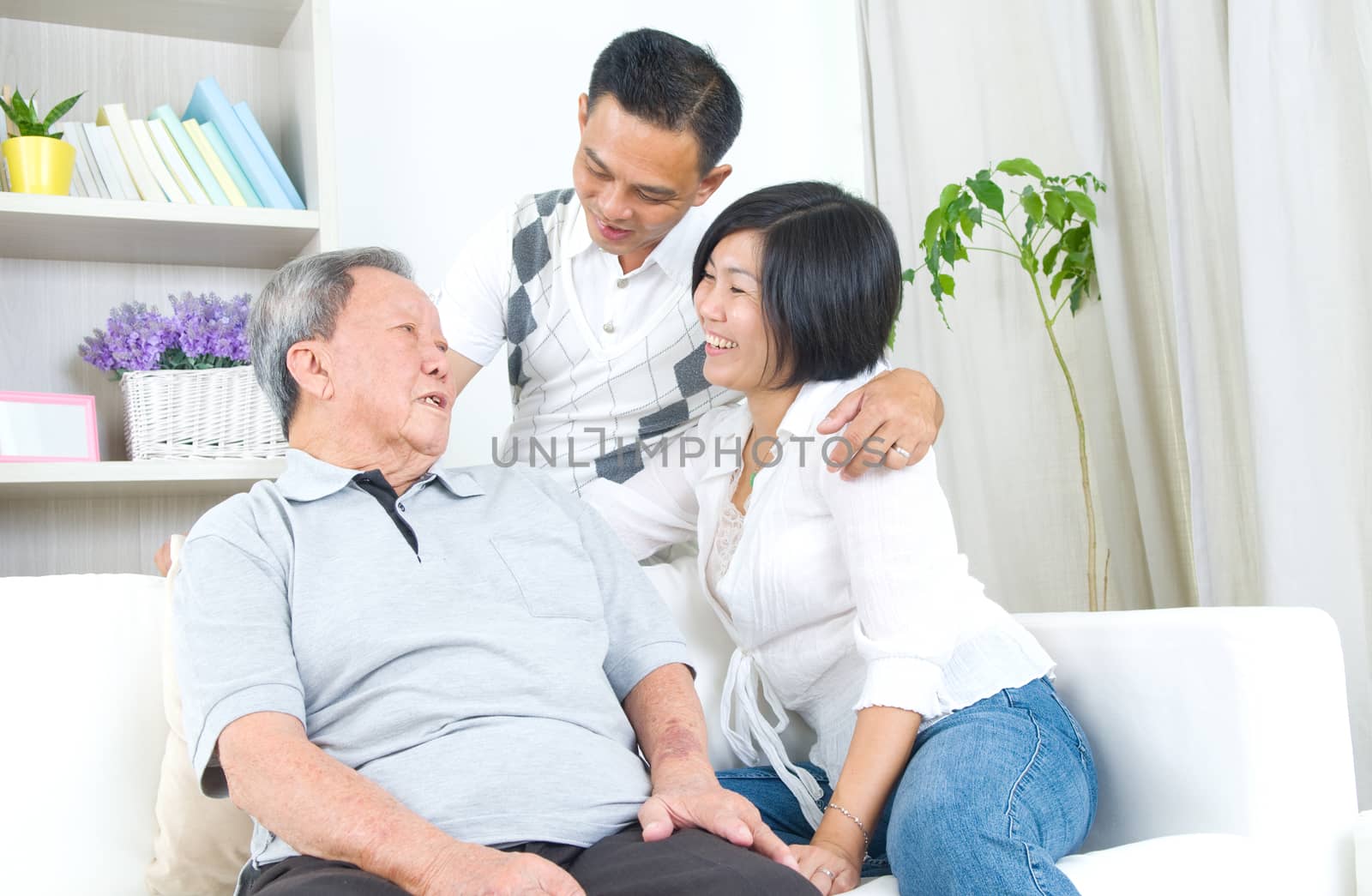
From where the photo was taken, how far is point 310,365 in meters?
1.33

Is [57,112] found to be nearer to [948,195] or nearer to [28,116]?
[28,116]

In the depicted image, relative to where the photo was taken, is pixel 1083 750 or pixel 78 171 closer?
pixel 1083 750

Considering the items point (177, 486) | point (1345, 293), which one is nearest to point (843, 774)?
point (1345, 293)

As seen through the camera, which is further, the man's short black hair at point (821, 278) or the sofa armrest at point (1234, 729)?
the man's short black hair at point (821, 278)

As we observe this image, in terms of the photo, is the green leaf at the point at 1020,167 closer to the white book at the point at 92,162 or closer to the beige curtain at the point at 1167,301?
the beige curtain at the point at 1167,301

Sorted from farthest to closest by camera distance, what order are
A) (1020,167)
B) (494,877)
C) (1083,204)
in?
(1020,167)
(1083,204)
(494,877)

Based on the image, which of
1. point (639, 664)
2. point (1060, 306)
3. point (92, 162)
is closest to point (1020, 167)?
point (1060, 306)

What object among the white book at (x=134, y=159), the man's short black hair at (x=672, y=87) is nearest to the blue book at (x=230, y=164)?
the white book at (x=134, y=159)

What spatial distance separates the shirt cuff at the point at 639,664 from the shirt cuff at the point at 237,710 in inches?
14.7

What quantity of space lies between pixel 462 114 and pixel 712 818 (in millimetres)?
2219

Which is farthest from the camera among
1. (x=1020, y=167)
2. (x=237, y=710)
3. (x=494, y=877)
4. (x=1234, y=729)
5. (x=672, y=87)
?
(x=1020, y=167)

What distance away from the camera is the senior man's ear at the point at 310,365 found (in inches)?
52.3

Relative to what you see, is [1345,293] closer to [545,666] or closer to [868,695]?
[868,695]

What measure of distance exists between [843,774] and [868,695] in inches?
3.6
